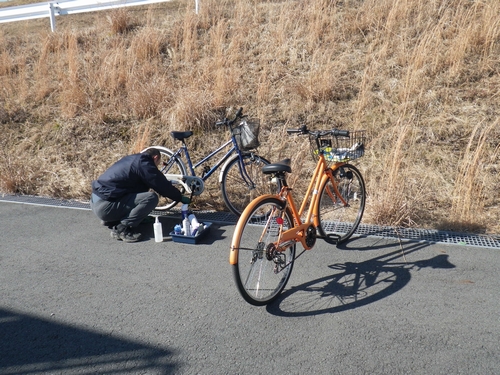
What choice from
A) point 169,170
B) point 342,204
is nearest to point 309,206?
point 342,204

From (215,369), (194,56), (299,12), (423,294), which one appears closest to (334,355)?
(215,369)

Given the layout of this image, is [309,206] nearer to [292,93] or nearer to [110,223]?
[110,223]

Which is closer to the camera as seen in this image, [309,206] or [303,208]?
[303,208]

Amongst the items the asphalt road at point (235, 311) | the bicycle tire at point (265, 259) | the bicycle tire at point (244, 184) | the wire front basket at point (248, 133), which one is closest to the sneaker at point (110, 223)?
the asphalt road at point (235, 311)

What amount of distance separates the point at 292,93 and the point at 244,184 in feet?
9.87

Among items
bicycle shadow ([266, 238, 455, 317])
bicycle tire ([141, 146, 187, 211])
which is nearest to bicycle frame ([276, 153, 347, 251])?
bicycle shadow ([266, 238, 455, 317])

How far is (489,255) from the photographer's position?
5031mm

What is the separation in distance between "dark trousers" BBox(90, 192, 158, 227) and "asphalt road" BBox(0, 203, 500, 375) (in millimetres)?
308

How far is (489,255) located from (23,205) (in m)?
6.41

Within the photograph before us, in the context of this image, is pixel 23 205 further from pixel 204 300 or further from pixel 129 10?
pixel 129 10

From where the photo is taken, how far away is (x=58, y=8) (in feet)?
44.0

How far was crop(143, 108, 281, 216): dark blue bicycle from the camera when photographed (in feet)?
20.9

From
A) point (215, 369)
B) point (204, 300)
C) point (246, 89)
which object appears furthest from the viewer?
point (246, 89)

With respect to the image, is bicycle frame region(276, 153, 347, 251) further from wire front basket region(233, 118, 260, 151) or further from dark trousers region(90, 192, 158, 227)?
dark trousers region(90, 192, 158, 227)
